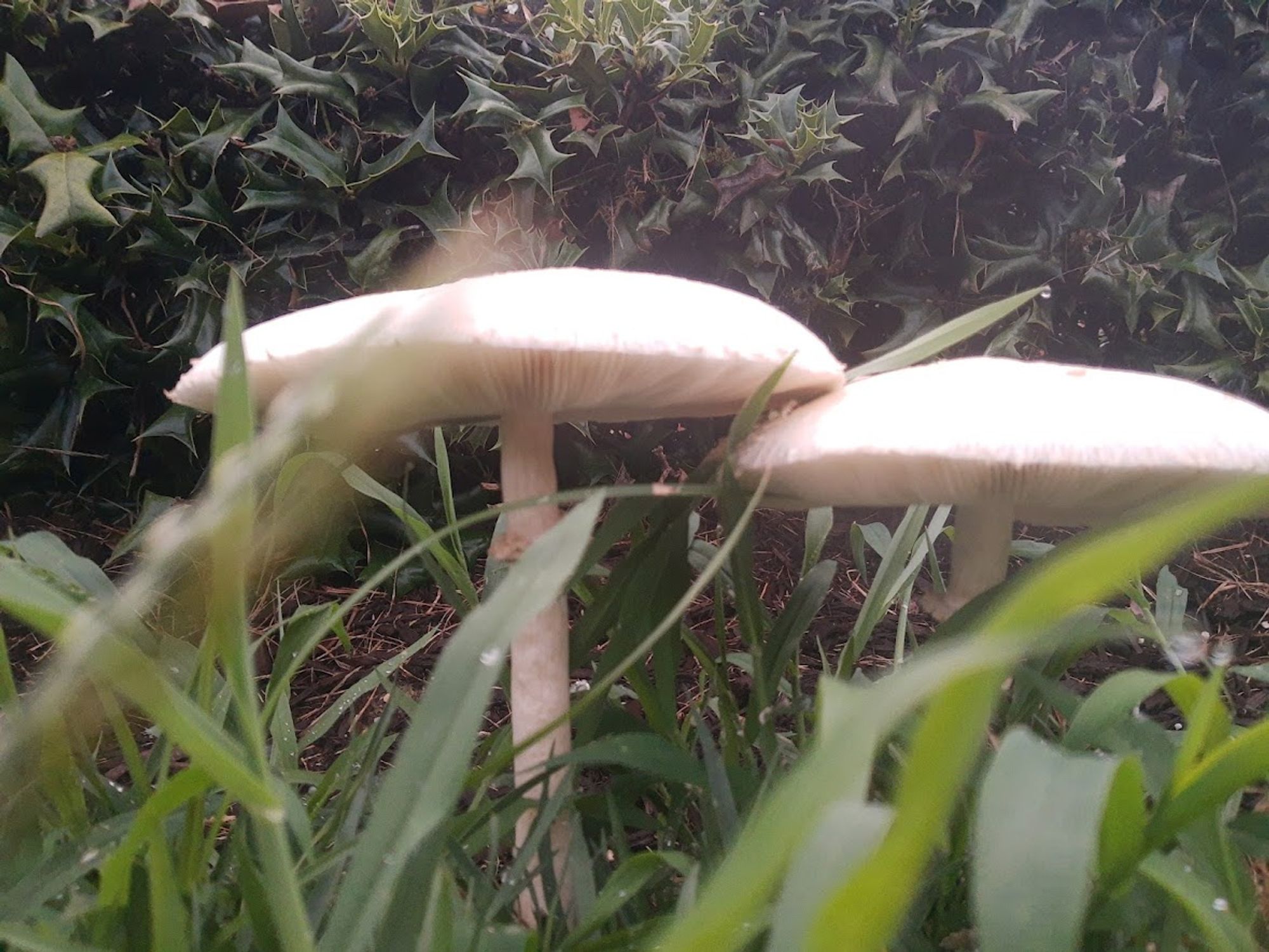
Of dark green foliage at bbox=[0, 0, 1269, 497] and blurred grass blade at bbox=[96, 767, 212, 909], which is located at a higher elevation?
dark green foliage at bbox=[0, 0, 1269, 497]

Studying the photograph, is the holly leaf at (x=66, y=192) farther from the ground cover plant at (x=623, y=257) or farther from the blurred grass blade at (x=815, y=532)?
the blurred grass blade at (x=815, y=532)

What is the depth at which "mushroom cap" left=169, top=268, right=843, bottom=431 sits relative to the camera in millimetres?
636

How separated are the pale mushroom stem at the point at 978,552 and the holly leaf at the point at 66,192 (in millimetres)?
1707

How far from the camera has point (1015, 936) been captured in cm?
43

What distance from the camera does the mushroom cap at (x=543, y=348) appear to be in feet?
2.09

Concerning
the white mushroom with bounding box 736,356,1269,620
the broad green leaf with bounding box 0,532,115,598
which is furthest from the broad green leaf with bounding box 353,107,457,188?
the white mushroom with bounding box 736,356,1269,620

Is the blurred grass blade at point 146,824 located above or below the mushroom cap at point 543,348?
below

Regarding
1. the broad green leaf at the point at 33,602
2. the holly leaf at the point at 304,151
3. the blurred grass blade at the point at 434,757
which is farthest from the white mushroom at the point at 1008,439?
the holly leaf at the point at 304,151

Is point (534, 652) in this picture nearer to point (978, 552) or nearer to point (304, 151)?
point (978, 552)

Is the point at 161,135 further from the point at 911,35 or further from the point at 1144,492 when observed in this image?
the point at 1144,492

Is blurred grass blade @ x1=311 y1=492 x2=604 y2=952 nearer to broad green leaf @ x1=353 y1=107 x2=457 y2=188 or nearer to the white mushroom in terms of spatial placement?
the white mushroom

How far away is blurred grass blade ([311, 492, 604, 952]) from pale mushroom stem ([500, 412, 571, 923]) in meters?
0.40

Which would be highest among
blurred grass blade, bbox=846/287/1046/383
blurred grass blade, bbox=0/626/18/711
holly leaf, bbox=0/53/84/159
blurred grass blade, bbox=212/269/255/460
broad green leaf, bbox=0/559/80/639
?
holly leaf, bbox=0/53/84/159

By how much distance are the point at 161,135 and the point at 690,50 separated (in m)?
1.21
